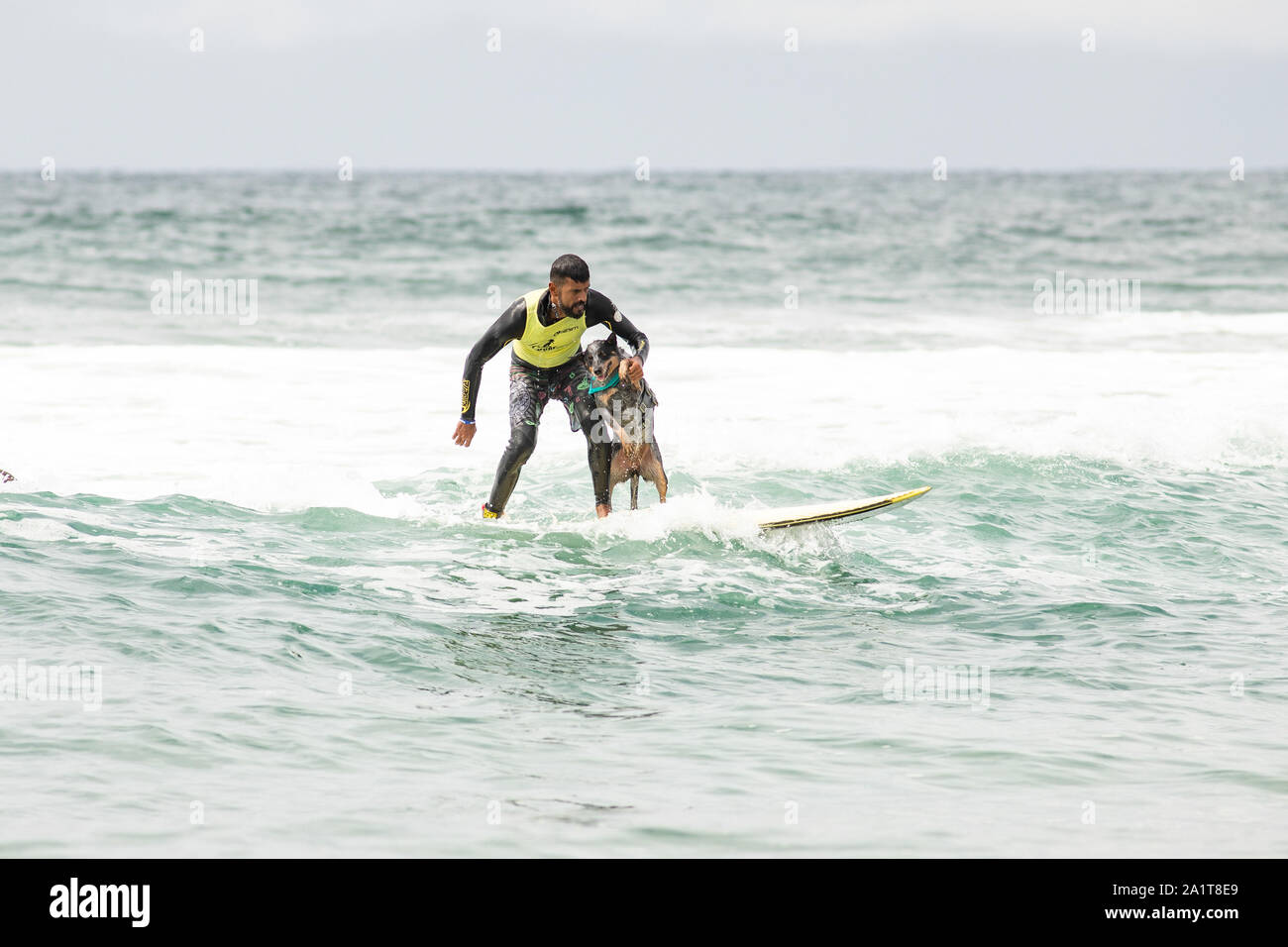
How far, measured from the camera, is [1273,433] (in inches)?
523

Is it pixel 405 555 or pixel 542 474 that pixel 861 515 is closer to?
pixel 405 555

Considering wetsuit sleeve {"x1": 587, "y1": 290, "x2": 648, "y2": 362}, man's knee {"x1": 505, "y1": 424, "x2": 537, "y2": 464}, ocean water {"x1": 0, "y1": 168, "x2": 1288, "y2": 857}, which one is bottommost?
ocean water {"x1": 0, "y1": 168, "x2": 1288, "y2": 857}

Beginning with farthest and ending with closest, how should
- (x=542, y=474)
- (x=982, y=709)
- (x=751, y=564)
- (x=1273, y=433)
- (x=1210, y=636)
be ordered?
1. (x=1273, y=433)
2. (x=542, y=474)
3. (x=751, y=564)
4. (x=1210, y=636)
5. (x=982, y=709)

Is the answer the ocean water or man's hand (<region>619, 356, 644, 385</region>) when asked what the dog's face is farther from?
the ocean water

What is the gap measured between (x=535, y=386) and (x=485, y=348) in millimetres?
568

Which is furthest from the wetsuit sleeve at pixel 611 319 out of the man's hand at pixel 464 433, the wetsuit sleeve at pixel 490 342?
the man's hand at pixel 464 433

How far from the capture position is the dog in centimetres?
923

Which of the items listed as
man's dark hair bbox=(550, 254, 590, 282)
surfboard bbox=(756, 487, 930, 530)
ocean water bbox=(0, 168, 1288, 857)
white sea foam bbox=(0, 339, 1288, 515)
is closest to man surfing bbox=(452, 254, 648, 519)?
man's dark hair bbox=(550, 254, 590, 282)

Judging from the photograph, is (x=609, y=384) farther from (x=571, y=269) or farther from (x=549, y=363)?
(x=571, y=269)

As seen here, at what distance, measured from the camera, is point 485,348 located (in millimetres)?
8797

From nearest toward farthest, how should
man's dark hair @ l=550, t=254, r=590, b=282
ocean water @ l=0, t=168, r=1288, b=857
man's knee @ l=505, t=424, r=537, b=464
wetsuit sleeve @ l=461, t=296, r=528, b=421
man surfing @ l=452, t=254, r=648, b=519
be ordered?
ocean water @ l=0, t=168, r=1288, b=857
man's dark hair @ l=550, t=254, r=590, b=282
man surfing @ l=452, t=254, r=648, b=519
wetsuit sleeve @ l=461, t=296, r=528, b=421
man's knee @ l=505, t=424, r=537, b=464

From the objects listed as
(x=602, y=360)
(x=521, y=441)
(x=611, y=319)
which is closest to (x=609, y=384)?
(x=602, y=360)

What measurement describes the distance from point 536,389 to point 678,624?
2406 mm
